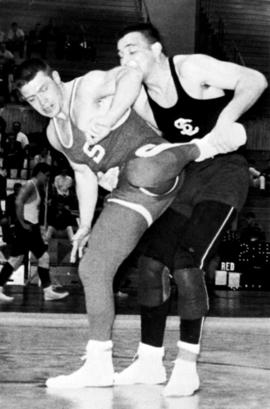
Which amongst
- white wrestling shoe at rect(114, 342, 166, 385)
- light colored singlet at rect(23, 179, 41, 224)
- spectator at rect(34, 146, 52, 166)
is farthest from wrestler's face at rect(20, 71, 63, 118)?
spectator at rect(34, 146, 52, 166)

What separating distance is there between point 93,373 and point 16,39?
14473 mm

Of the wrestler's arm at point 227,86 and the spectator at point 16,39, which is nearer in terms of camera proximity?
the wrestler's arm at point 227,86

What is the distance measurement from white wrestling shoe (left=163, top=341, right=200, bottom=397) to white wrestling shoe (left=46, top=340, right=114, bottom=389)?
26 centimetres

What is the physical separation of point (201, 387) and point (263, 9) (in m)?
18.0

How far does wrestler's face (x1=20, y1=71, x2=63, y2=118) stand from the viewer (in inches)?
138

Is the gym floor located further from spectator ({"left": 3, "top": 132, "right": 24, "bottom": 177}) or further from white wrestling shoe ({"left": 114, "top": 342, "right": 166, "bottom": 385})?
spectator ({"left": 3, "top": 132, "right": 24, "bottom": 177})

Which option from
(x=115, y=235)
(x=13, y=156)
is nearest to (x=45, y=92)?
(x=115, y=235)

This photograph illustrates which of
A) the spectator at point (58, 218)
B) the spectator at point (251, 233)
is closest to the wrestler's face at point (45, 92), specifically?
the spectator at point (58, 218)

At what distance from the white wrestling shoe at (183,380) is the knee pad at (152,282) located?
0.71 feet

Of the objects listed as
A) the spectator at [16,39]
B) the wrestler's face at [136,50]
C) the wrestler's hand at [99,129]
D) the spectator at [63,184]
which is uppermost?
the wrestler's face at [136,50]

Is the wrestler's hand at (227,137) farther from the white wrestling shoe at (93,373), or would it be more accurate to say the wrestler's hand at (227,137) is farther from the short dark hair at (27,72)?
the white wrestling shoe at (93,373)

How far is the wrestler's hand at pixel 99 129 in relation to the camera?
10.7ft

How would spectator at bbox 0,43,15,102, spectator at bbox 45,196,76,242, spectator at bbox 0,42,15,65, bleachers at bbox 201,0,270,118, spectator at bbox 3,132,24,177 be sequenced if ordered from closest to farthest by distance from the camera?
spectator at bbox 45,196,76,242, spectator at bbox 3,132,24,177, spectator at bbox 0,43,15,102, spectator at bbox 0,42,15,65, bleachers at bbox 201,0,270,118

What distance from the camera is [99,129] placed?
3.27 meters
